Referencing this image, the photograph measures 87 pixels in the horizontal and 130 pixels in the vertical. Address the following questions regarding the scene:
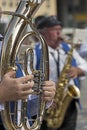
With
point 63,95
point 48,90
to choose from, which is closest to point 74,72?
point 63,95

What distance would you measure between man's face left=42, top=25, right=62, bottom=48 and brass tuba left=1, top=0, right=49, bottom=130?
232 cm

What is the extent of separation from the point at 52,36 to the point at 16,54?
263 cm

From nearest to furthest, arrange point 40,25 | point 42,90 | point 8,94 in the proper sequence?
point 8,94 < point 42,90 < point 40,25

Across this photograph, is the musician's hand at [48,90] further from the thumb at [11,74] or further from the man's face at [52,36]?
the man's face at [52,36]

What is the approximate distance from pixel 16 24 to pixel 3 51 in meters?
0.17

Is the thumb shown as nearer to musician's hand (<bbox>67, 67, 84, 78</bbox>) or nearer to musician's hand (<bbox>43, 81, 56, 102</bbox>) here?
musician's hand (<bbox>43, 81, 56, 102</bbox>)

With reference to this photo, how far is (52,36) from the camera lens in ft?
17.0

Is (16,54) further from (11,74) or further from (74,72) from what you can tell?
(74,72)

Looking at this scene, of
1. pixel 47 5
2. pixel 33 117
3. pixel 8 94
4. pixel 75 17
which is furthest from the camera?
pixel 75 17

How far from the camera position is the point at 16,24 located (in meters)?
2.60

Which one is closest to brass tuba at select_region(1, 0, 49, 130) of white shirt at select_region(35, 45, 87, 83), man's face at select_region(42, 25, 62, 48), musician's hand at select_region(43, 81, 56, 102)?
musician's hand at select_region(43, 81, 56, 102)

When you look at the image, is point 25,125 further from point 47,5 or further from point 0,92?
point 47,5

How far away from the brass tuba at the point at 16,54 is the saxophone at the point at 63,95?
242cm

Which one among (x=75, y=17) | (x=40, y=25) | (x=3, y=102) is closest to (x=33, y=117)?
(x=3, y=102)
